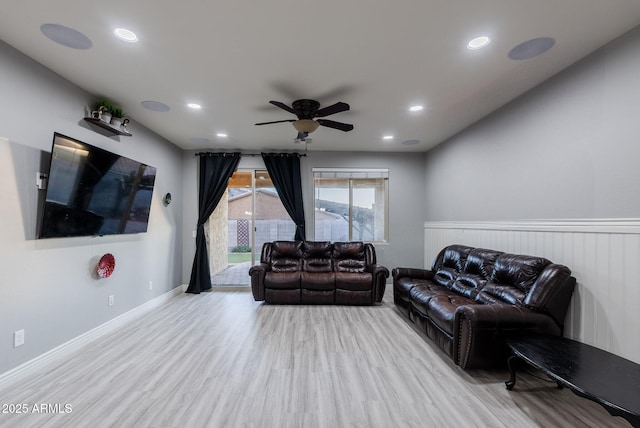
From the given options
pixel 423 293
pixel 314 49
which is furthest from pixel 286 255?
pixel 314 49

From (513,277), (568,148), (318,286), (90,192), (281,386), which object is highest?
(568,148)

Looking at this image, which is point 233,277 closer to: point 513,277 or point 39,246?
point 39,246

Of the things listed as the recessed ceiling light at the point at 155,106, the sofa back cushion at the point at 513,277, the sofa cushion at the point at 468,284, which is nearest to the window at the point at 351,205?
the sofa cushion at the point at 468,284

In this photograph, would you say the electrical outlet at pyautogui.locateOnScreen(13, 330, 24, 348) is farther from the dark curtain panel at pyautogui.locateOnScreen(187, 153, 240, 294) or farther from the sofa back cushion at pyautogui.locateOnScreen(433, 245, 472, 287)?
the sofa back cushion at pyautogui.locateOnScreen(433, 245, 472, 287)

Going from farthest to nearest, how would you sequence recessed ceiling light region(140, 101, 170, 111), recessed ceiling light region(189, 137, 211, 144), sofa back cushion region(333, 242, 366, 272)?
sofa back cushion region(333, 242, 366, 272) → recessed ceiling light region(189, 137, 211, 144) → recessed ceiling light region(140, 101, 170, 111)

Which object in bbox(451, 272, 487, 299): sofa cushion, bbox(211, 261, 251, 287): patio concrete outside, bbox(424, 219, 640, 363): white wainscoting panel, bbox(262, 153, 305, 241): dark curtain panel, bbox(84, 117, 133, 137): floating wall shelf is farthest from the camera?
bbox(211, 261, 251, 287): patio concrete outside

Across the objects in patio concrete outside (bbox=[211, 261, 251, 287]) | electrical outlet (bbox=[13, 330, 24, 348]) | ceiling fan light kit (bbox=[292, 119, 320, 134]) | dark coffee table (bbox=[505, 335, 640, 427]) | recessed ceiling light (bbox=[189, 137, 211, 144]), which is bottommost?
patio concrete outside (bbox=[211, 261, 251, 287])

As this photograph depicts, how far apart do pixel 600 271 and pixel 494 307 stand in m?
0.88

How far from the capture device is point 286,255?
511 cm

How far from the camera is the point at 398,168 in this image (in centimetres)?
579

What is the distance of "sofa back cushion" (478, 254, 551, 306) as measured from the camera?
8.61 feet

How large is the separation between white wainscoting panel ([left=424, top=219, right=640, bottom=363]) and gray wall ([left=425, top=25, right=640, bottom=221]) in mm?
128

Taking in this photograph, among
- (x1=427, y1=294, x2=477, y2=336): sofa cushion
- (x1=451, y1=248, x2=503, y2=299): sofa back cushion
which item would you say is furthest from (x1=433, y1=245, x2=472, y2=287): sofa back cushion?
(x1=427, y1=294, x2=477, y2=336): sofa cushion

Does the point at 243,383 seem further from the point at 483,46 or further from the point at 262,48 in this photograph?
the point at 483,46
